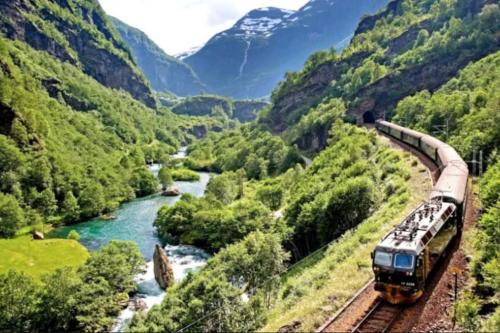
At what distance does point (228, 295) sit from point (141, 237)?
185ft

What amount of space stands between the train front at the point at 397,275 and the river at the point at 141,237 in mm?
38201

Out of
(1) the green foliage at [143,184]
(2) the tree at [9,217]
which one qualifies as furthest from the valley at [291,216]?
(1) the green foliage at [143,184]

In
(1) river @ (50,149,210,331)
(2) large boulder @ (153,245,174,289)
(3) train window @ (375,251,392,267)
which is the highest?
(3) train window @ (375,251,392,267)

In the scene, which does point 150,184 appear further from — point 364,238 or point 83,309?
point 364,238

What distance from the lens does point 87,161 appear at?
156m

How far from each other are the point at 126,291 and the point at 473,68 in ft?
342

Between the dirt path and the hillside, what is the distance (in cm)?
11950

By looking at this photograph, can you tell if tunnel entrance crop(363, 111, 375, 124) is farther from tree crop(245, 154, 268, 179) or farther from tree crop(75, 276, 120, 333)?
tree crop(75, 276, 120, 333)

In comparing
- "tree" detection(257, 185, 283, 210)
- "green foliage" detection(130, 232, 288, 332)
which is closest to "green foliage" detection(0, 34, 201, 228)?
"tree" detection(257, 185, 283, 210)

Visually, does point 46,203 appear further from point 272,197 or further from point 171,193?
point 272,197

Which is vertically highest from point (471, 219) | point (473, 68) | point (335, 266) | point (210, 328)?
point (473, 68)

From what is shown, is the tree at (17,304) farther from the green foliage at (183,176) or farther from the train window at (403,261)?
the green foliage at (183,176)

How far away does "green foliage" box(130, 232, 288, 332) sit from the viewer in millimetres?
37750

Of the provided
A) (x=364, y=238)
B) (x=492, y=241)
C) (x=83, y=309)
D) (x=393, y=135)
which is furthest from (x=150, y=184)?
(x=492, y=241)
